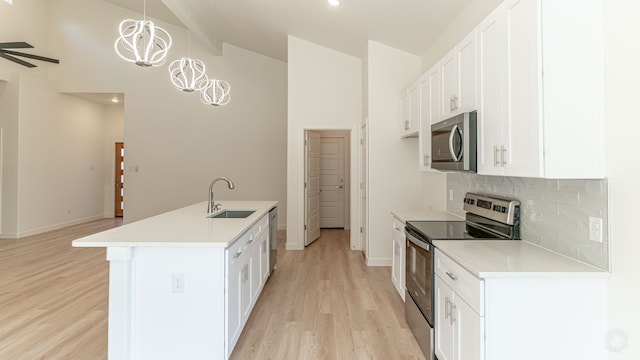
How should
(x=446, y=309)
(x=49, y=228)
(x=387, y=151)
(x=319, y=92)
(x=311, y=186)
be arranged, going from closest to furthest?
1. (x=446, y=309)
2. (x=387, y=151)
3. (x=319, y=92)
4. (x=311, y=186)
5. (x=49, y=228)

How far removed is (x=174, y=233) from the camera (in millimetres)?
2256

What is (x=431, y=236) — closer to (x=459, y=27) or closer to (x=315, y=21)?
(x=459, y=27)

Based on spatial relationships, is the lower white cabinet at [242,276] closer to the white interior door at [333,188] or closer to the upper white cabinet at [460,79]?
the upper white cabinet at [460,79]

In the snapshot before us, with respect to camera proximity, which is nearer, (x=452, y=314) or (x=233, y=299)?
(x=452, y=314)

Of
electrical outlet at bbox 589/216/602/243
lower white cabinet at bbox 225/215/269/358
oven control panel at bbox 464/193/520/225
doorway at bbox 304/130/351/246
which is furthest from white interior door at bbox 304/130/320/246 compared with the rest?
electrical outlet at bbox 589/216/602/243

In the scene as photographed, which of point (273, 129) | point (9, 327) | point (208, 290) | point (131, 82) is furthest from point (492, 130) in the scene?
point (131, 82)

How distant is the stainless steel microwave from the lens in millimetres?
2150

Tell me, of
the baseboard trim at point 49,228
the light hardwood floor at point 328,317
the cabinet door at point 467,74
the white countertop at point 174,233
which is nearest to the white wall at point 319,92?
the light hardwood floor at point 328,317

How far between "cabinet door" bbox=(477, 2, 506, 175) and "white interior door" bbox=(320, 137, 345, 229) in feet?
17.6

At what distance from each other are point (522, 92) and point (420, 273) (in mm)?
1373

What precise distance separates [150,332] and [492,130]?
95.5 inches

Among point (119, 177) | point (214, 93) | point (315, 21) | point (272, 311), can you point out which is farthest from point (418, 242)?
point (119, 177)

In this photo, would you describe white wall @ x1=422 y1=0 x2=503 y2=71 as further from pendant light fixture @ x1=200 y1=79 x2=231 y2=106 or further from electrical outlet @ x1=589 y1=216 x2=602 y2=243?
pendant light fixture @ x1=200 y1=79 x2=231 y2=106

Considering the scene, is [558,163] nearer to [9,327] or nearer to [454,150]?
[454,150]
